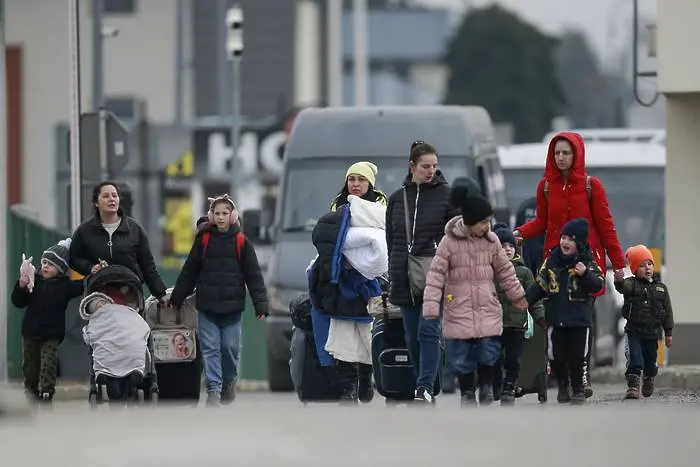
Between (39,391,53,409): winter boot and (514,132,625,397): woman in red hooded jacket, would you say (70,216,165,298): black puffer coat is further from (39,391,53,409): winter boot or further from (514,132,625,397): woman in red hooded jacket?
(514,132,625,397): woman in red hooded jacket

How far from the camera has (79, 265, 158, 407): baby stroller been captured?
16.0 metres

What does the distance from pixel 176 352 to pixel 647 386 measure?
356cm

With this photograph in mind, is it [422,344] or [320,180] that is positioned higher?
[320,180]

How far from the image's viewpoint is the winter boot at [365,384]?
16.8 meters

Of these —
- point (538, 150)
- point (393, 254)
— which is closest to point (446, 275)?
point (393, 254)

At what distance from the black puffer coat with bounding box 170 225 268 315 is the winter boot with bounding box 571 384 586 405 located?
2.30m

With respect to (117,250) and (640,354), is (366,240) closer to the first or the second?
(117,250)

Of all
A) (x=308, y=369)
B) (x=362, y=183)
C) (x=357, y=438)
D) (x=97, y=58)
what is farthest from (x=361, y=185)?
(x=97, y=58)

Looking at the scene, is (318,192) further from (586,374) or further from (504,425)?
(504,425)

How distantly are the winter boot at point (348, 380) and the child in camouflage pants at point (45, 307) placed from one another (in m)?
1.96

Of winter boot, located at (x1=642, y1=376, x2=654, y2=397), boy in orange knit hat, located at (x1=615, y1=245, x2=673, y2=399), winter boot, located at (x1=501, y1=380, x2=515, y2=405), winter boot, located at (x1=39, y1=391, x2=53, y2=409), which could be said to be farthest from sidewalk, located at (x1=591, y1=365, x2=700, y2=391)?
winter boot, located at (x1=39, y1=391, x2=53, y2=409)

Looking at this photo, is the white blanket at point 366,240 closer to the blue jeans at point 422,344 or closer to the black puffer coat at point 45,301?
the blue jeans at point 422,344

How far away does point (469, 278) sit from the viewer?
15.2m

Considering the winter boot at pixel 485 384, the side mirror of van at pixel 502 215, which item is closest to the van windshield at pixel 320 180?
the side mirror of van at pixel 502 215
